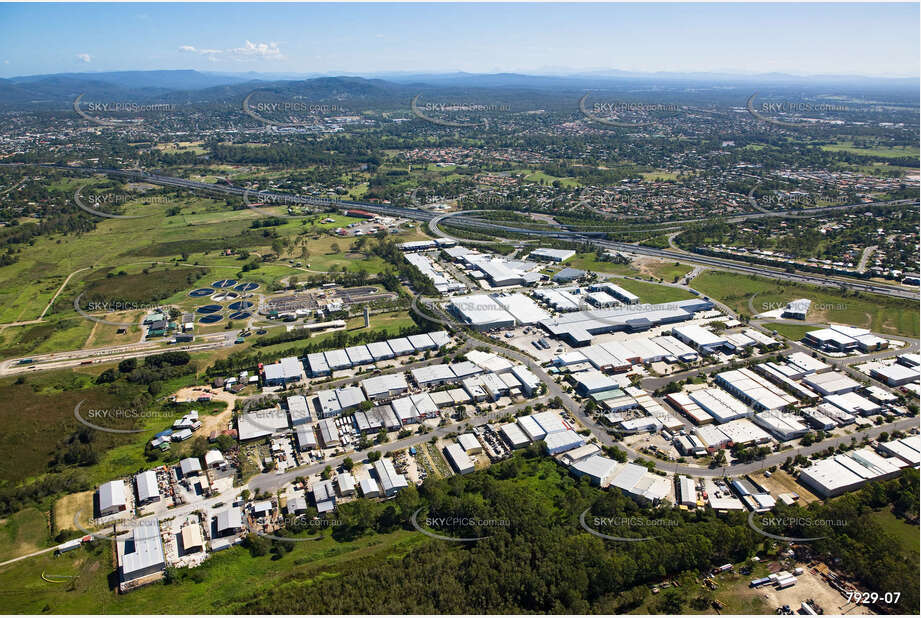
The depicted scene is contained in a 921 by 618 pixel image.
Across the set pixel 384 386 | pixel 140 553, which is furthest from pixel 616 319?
pixel 140 553

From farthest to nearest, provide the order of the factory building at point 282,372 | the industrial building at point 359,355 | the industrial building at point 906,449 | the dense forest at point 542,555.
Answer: the industrial building at point 359,355 < the factory building at point 282,372 < the industrial building at point 906,449 < the dense forest at point 542,555

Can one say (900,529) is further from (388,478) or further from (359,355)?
(359,355)

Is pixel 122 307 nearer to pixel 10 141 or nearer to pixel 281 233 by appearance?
pixel 281 233

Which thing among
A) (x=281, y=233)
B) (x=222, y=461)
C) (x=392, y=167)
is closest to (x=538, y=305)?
(x=222, y=461)

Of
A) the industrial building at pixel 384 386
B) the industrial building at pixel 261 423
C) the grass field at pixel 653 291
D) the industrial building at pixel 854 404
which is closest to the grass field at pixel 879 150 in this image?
the grass field at pixel 653 291

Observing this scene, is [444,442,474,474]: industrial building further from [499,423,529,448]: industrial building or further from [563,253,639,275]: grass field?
[563,253,639,275]: grass field

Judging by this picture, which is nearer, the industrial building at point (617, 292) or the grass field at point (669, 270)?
the industrial building at point (617, 292)

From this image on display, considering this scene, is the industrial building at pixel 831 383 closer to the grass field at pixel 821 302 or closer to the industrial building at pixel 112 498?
the grass field at pixel 821 302
